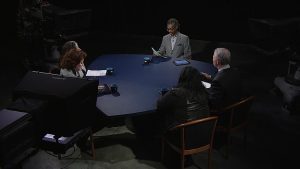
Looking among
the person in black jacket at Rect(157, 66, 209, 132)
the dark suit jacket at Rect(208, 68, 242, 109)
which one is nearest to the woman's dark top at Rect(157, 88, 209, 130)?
the person in black jacket at Rect(157, 66, 209, 132)

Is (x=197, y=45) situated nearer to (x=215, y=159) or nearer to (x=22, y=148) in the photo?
(x=215, y=159)

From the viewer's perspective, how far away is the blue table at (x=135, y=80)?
3.92 meters

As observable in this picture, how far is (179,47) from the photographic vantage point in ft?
18.9

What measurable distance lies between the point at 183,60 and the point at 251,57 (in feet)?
10.6

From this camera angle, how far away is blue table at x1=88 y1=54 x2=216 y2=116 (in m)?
3.92

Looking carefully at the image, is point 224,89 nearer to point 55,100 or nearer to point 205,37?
point 55,100

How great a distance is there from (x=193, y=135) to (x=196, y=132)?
4cm

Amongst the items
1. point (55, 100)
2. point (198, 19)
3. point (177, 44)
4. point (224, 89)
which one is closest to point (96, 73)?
point (177, 44)

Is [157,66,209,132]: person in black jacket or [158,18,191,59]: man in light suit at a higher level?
[158,18,191,59]: man in light suit

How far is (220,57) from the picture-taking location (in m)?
4.32

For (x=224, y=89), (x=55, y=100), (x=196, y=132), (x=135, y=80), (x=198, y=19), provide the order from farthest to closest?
(x=198, y=19)
(x=135, y=80)
(x=224, y=89)
(x=196, y=132)
(x=55, y=100)

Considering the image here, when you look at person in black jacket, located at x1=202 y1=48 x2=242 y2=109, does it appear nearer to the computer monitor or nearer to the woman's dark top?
the woman's dark top

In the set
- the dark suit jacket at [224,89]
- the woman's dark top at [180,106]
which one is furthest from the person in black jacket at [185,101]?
the dark suit jacket at [224,89]

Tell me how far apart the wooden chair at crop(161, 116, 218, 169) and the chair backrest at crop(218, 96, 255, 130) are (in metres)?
0.41
